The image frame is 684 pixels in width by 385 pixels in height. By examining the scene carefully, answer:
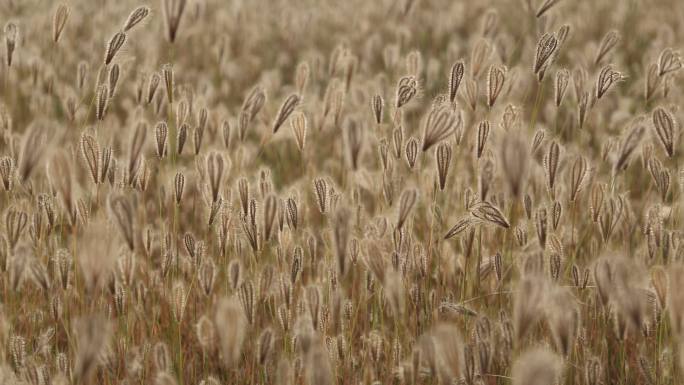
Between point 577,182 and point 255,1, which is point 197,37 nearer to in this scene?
point 255,1

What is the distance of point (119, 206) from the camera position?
4.00 ft

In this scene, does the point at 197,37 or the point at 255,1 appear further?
the point at 255,1

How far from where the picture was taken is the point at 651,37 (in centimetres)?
533

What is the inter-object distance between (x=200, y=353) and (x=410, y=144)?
31.0 inches

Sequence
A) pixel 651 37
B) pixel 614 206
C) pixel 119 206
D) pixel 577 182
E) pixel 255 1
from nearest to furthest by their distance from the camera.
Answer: pixel 119 206
pixel 577 182
pixel 614 206
pixel 651 37
pixel 255 1

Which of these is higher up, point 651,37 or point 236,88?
point 651,37

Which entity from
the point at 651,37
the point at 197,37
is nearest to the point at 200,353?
the point at 197,37

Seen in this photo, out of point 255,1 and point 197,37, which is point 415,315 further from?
point 255,1

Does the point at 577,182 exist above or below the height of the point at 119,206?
above

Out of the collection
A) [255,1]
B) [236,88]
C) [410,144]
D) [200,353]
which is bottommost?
[200,353]

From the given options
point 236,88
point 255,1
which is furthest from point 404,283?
point 255,1

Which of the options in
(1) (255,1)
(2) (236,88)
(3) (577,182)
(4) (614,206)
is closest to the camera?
(3) (577,182)

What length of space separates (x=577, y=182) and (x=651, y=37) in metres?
4.26

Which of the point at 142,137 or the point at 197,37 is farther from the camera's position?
the point at 197,37
